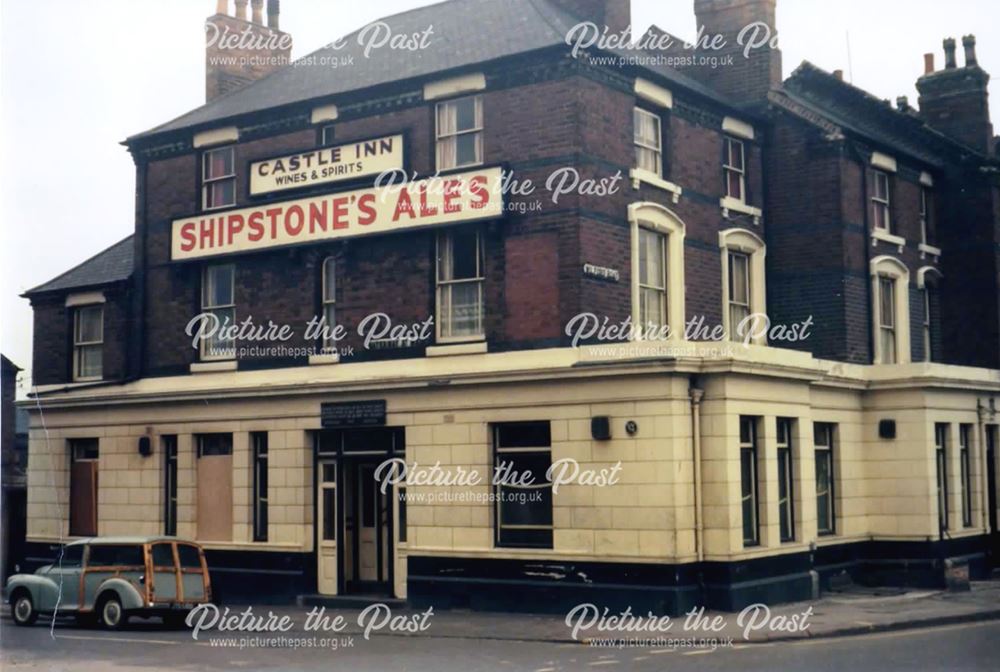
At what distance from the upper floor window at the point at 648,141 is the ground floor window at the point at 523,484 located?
18.8 feet

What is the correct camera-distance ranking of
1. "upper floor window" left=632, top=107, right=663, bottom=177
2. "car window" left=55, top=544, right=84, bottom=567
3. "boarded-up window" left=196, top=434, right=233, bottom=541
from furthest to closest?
"boarded-up window" left=196, top=434, right=233, bottom=541 → "upper floor window" left=632, top=107, right=663, bottom=177 → "car window" left=55, top=544, right=84, bottom=567

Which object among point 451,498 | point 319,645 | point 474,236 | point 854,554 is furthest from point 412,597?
point 854,554

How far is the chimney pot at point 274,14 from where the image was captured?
3031cm

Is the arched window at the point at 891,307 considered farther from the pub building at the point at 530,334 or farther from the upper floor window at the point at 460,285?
the upper floor window at the point at 460,285

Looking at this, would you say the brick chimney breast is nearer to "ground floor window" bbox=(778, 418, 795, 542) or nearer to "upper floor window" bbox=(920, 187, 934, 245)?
"ground floor window" bbox=(778, 418, 795, 542)

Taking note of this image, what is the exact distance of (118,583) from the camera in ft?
67.3

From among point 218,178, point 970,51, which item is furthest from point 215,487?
point 970,51

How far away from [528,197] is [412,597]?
7.71m

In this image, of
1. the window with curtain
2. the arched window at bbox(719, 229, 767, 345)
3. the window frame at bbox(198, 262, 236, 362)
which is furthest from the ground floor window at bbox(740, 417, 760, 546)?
the window frame at bbox(198, 262, 236, 362)

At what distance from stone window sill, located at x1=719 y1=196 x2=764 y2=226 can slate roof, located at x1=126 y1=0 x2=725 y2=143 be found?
218 cm

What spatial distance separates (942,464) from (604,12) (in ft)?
39.2

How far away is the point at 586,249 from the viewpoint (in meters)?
21.7

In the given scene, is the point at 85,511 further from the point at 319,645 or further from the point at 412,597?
the point at 319,645

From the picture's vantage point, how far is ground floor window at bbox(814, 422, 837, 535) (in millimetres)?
25109
